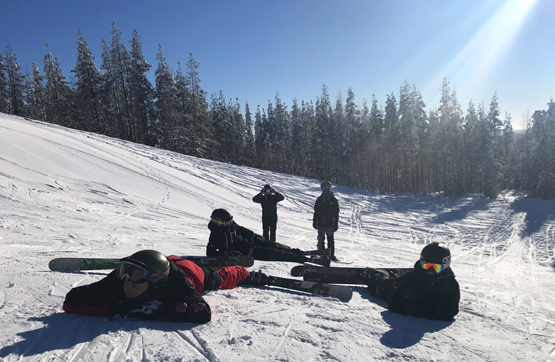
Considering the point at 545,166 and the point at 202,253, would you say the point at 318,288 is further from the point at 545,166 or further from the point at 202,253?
the point at 545,166

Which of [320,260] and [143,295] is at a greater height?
[143,295]

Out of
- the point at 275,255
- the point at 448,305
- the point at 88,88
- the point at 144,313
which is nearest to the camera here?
the point at 144,313

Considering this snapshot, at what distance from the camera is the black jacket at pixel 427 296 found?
146 inches

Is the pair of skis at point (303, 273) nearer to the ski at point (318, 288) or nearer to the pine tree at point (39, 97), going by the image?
the ski at point (318, 288)

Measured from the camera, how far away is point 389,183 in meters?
51.2

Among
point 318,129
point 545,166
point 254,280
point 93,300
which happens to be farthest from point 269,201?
point 318,129

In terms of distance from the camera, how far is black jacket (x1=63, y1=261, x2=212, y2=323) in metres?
3.15

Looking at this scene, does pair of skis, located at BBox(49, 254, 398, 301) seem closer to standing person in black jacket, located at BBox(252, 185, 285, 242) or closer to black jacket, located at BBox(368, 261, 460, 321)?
black jacket, located at BBox(368, 261, 460, 321)

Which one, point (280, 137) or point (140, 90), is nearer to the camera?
point (140, 90)

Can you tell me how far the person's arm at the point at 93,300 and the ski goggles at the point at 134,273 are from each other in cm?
30

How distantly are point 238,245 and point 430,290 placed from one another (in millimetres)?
4049

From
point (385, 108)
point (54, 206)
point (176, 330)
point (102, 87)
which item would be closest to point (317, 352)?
point (176, 330)

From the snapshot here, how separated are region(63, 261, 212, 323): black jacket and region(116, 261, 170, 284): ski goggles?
221 mm

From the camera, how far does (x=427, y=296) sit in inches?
149
